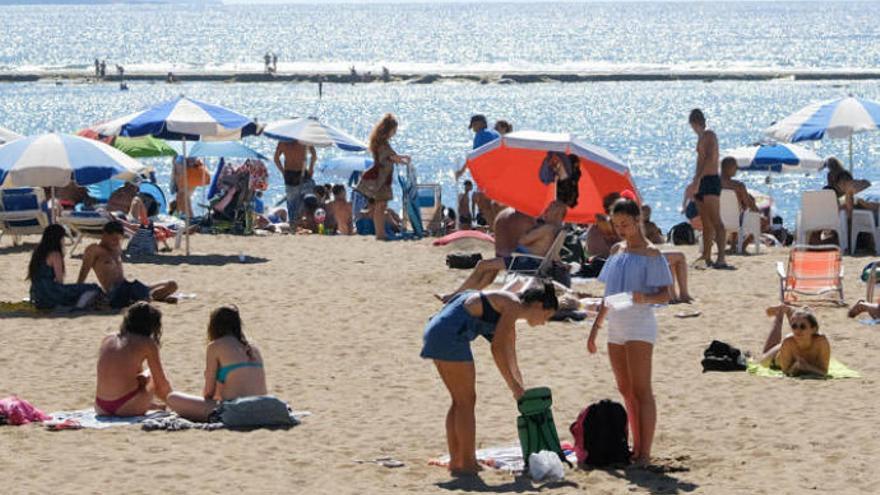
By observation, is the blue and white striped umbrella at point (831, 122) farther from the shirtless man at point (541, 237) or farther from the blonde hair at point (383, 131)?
the shirtless man at point (541, 237)

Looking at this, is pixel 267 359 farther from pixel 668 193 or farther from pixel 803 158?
pixel 668 193

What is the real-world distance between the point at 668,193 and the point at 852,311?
2779cm

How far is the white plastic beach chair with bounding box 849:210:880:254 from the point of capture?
1560cm

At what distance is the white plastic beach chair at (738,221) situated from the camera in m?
15.9

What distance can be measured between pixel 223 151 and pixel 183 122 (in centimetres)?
486

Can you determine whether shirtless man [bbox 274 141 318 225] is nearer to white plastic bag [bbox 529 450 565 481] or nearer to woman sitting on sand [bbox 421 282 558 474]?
woman sitting on sand [bbox 421 282 558 474]

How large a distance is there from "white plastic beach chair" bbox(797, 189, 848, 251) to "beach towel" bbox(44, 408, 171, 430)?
830cm

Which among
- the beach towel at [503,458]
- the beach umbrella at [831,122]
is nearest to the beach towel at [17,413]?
Result: the beach towel at [503,458]

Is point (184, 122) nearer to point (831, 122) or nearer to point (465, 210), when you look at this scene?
point (465, 210)

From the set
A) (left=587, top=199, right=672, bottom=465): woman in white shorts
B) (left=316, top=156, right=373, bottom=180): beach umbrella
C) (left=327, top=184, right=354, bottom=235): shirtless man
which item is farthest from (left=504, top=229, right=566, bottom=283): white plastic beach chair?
(left=316, top=156, right=373, bottom=180): beach umbrella

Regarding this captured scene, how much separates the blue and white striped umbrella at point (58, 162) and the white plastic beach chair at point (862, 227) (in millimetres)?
6356

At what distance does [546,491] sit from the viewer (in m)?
7.30

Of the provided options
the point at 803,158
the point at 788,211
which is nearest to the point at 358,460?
the point at 803,158

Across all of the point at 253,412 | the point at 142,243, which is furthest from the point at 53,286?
the point at 253,412
